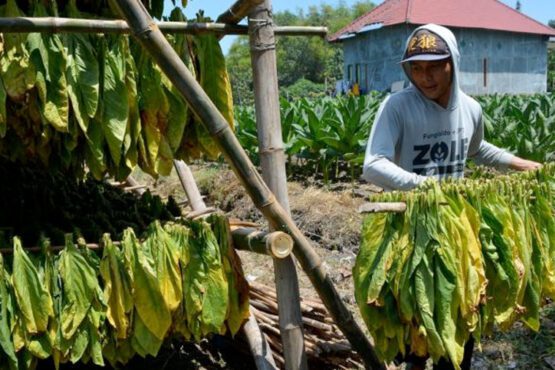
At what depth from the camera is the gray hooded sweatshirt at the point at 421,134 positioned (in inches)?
92.7

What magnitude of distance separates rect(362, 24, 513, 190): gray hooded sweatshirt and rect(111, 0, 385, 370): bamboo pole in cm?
40

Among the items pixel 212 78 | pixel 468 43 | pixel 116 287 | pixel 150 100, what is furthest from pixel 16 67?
pixel 468 43

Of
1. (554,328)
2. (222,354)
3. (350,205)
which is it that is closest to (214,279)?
(222,354)

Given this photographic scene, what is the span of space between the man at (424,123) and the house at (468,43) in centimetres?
1987

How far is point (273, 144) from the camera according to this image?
2.29 meters

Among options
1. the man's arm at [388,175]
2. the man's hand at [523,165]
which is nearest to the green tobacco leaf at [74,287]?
the man's arm at [388,175]

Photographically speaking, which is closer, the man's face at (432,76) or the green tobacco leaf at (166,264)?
the green tobacco leaf at (166,264)

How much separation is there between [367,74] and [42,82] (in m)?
24.2

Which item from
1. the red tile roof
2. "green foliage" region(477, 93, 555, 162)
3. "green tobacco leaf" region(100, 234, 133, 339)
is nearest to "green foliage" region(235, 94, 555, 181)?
"green foliage" region(477, 93, 555, 162)

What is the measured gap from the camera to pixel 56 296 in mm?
2156

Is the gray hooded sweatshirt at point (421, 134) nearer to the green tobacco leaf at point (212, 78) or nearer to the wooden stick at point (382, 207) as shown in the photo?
the wooden stick at point (382, 207)

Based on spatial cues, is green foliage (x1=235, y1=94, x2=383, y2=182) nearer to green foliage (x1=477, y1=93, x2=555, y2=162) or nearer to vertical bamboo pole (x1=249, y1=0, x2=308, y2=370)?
green foliage (x1=477, y1=93, x2=555, y2=162)

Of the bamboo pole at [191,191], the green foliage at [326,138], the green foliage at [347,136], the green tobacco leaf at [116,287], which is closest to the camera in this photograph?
the green tobacco leaf at [116,287]

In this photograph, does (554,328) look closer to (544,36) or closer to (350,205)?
(350,205)
